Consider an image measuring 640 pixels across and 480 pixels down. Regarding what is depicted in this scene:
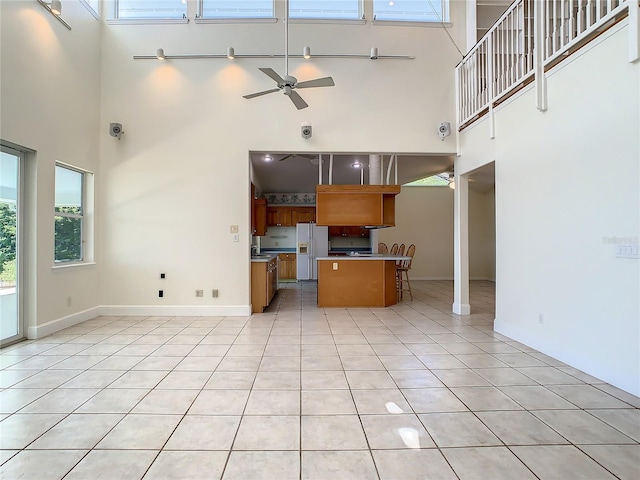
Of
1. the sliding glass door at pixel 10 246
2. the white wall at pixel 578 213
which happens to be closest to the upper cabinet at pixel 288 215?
the white wall at pixel 578 213

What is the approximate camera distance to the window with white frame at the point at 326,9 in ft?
16.4

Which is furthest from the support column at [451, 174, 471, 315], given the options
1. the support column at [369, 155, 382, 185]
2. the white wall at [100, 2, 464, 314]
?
the white wall at [100, 2, 464, 314]

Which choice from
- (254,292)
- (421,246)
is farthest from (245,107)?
(421,246)

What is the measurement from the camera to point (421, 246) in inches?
379

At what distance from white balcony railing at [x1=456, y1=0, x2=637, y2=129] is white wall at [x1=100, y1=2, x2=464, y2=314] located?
1627 millimetres

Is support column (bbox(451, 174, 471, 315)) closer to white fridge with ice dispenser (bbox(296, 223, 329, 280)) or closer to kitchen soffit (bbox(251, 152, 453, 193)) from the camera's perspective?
kitchen soffit (bbox(251, 152, 453, 193))

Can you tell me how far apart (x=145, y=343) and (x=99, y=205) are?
2484mm

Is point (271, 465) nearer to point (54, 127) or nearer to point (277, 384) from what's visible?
point (277, 384)

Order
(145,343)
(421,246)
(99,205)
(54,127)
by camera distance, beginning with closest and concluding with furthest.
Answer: (145,343), (54,127), (99,205), (421,246)

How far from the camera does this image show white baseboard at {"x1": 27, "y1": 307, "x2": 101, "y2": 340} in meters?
3.62

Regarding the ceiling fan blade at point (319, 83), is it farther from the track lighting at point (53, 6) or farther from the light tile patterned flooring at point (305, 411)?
the track lighting at point (53, 6)

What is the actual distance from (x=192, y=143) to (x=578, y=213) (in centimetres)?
483

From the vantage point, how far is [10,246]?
136 inches

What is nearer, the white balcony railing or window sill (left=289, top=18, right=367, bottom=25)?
the white balcony railing
